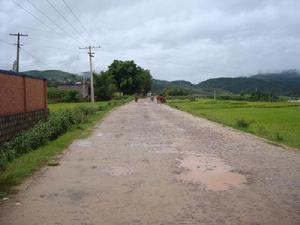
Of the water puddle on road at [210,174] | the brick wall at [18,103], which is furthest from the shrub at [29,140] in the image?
the water puddle on road at [210,174]

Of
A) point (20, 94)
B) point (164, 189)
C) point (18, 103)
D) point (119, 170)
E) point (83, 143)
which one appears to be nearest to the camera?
point (164, 189)

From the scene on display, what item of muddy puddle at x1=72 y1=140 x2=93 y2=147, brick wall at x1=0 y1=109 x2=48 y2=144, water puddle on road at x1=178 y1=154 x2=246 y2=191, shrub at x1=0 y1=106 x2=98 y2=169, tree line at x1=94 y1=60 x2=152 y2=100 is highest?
tree line at x1=94 y1=60 x2=152 y2=100

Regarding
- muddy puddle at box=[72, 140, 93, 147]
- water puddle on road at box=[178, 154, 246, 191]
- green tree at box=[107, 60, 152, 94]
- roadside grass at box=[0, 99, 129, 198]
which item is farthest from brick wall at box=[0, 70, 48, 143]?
green tree at box=[107, 60, 152, 94]

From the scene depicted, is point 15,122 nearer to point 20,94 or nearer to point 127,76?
point 20,94

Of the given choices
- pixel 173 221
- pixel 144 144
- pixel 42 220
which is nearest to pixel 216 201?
pixel 173 221

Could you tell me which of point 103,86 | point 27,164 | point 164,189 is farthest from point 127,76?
point 164,189

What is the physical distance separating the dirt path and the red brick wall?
3.16m

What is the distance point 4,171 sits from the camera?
10.1m

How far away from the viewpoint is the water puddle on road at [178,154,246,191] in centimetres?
870

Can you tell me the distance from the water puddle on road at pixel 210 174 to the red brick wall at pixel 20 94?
6.74 m

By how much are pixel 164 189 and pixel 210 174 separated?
71.8 inches

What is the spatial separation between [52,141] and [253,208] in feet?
36.1

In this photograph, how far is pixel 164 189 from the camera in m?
8.27

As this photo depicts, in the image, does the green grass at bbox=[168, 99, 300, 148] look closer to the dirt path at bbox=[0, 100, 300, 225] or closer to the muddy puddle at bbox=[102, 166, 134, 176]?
the dirt path at bbox=[0, 100, 300, 225]
